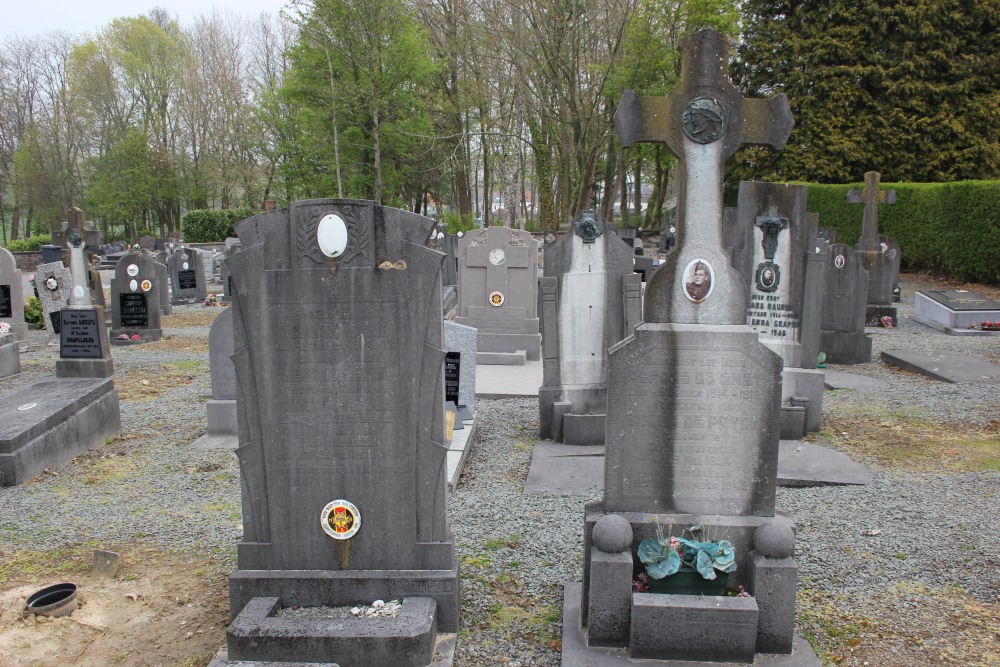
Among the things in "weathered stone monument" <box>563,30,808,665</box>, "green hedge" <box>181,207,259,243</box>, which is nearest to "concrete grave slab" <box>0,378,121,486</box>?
"weathered stone monument" <box>563,30,808,665</box>

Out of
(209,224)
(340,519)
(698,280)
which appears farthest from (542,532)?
(209,224)

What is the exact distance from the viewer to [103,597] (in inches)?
176

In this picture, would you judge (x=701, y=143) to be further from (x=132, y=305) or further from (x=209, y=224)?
(x=209, y=224)

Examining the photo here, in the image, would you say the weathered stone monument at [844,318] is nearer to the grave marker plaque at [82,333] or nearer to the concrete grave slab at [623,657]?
the concrete grave slab at [623,657]

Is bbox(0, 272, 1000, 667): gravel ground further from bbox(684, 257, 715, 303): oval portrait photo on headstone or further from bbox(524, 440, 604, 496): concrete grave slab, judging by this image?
bbox(684, 257, 715, 303): oval portrait photo on headstone

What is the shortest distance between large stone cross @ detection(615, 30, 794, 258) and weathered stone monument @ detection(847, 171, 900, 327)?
12.6m

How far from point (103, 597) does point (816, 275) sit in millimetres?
7073

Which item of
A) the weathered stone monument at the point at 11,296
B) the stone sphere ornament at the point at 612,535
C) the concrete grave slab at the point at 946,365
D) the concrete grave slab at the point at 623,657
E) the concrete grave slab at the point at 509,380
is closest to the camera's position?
the concrete grave slab at the point at 623,657

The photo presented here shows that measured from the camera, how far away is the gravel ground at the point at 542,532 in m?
4.01

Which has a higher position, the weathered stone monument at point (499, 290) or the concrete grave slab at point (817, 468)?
the weathered stone monument at point (499, 290)

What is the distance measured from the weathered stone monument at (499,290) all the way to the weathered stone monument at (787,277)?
483 centimetres

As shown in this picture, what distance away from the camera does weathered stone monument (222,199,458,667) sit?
392cm

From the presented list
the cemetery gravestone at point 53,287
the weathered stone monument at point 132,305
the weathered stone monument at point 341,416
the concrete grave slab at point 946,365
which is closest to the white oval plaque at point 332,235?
the weathered stone monument at point 341,416

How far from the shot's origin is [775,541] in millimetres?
3703
